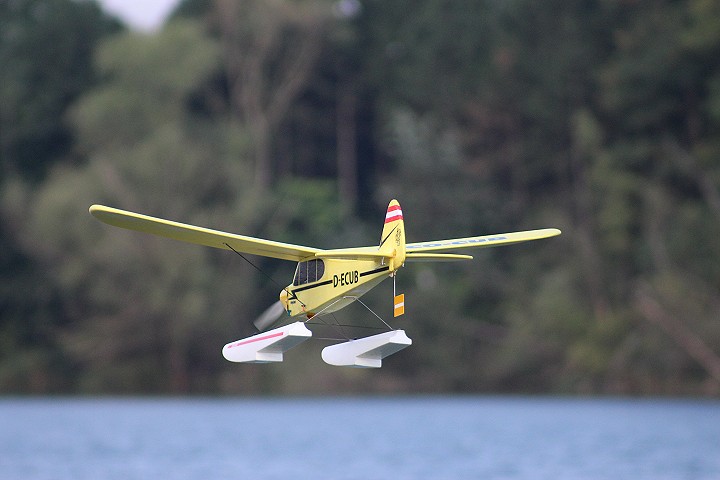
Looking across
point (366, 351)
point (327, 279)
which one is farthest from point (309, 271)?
point (366, 351)

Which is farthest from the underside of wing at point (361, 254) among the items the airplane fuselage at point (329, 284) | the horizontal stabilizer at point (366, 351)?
the horizontal stabilizer at point (366, 351)

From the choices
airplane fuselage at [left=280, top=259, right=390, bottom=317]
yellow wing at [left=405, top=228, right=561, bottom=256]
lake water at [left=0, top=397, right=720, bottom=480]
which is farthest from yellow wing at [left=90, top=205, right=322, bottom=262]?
lake water at [left=0, top=397, right=720, bottom=480]

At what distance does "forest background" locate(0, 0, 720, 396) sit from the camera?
47.2m

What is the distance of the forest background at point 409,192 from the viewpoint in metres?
47.2

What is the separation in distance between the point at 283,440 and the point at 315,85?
3228 centimetres

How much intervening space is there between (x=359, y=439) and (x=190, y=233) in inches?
705

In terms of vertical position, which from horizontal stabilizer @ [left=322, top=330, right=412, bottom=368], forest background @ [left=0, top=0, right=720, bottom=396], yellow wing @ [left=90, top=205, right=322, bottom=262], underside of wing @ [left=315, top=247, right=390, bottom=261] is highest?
forest background @ [left=0, top=0, right=720, bottom=396]

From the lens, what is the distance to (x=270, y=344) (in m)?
17.8

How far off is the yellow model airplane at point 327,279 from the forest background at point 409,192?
88.2ft

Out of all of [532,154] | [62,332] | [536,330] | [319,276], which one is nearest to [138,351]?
[62,332]

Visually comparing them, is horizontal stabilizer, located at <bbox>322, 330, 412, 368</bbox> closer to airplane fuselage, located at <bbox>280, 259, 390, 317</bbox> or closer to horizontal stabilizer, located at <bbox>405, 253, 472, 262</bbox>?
airplane fuselage, located at <bbox>280, 259, 390, 317</bbox>

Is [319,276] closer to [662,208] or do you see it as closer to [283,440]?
[283,440]

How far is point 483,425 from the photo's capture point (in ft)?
124

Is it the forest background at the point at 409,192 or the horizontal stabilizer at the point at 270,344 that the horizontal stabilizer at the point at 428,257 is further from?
the forest background at the point at 409,192
